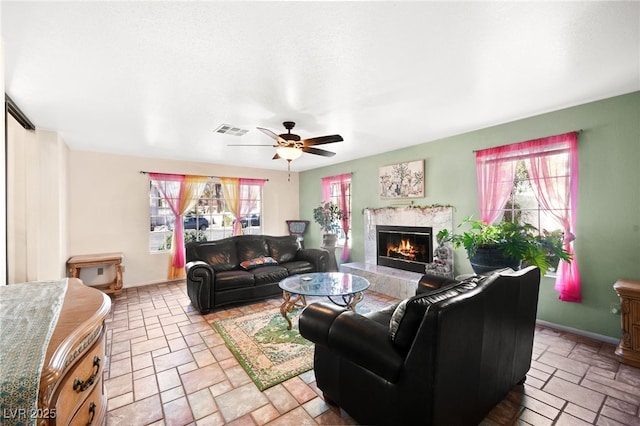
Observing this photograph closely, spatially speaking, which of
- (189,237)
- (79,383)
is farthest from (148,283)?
(79,383)

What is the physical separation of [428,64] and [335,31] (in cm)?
86

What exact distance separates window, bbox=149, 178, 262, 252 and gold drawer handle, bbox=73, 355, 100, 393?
4.77 m

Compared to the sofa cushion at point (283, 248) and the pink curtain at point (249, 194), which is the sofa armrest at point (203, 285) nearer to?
the sofa cushion at point (283, 248)

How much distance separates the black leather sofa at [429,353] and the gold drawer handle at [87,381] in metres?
1.15

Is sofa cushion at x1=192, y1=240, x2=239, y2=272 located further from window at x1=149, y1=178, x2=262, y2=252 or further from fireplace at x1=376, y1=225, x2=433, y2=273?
fireplace at x1=376, y1=225, x2=433, y2=273

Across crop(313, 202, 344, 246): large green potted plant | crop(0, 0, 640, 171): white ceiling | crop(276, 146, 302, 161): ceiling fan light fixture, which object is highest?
crop(0, 0, 640, 171): white ceiling

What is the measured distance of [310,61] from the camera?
6.98 feet

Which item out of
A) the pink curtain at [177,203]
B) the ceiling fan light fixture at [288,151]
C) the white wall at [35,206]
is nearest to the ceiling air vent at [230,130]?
the ceiling fan light fixture at [288,151]

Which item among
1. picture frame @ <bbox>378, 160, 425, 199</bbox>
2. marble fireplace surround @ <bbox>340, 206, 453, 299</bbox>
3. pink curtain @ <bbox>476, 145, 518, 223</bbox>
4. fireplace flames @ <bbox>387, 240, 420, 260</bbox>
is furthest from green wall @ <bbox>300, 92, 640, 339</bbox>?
fireplace flames @ <bbox>387, 240, 420, 260</bbox>

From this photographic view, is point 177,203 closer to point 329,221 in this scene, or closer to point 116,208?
point 116,208

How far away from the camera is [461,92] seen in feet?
8.96

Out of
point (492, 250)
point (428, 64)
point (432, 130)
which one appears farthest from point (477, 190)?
point (428, 64)

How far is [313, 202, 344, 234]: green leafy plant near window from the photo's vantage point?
620 cm

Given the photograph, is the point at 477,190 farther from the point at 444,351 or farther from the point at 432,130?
the point at 444,351
